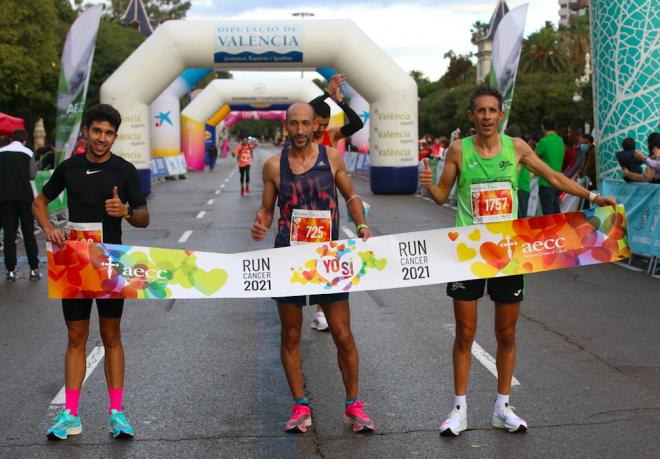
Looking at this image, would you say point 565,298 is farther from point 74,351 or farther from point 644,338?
point 74,351

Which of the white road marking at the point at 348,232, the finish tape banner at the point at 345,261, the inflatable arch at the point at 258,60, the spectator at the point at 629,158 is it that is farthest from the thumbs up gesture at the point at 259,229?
the inflatable arch at the point at 258,60

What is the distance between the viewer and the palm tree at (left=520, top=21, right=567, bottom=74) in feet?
237

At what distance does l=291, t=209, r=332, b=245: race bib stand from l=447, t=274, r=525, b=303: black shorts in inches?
30.8

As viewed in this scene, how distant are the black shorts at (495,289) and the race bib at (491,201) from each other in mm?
342

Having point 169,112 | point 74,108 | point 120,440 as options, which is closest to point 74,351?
point 120,440

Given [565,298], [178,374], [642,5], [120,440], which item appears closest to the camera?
[120,440]

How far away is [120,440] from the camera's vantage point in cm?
515

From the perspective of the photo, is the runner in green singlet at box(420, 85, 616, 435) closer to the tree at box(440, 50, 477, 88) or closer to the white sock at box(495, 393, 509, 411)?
the white sock at box(495, 393, 509, 411)

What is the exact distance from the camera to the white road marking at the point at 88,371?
5848 mm

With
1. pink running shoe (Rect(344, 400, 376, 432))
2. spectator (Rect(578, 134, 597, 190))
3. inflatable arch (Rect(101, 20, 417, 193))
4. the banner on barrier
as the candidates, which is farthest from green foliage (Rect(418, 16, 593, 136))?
pink running shoe (Rect(344, 400, 376, 432))

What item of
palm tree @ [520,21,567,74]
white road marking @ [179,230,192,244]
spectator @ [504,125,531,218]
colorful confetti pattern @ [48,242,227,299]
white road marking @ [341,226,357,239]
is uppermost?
palm tree @ [520,21,567,74]

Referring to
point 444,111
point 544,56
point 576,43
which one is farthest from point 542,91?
point 444,111

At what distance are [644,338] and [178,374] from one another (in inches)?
150

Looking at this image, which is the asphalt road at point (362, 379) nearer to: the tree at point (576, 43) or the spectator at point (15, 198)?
the spectator at point (15, 198)
